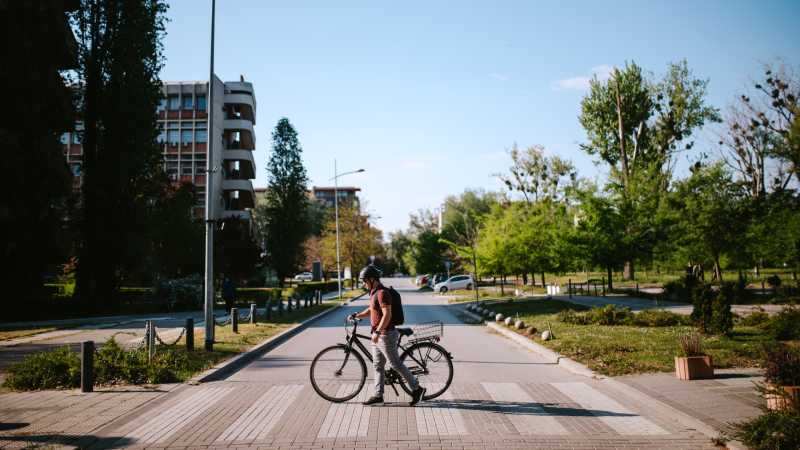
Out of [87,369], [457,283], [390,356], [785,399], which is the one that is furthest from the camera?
[457,283]

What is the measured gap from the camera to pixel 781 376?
640 centimetres

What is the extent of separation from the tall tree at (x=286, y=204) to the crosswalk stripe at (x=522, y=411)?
185 feet

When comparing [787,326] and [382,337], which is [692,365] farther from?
[787,326]

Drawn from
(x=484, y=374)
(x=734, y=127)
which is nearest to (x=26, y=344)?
(x=484, y=374)

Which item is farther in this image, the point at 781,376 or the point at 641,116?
the point at 641,116

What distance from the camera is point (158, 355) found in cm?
1065

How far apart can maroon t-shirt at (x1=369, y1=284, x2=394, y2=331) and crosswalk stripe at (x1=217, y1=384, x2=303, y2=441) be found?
65.6 inches

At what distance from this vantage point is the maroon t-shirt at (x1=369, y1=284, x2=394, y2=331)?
7.24 m

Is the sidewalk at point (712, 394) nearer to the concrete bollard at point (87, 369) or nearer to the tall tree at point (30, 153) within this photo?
the concrete bollard at point (87, 369)

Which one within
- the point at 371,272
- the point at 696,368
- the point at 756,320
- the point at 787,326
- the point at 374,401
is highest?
the point at 371,272

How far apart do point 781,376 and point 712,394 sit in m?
1.41

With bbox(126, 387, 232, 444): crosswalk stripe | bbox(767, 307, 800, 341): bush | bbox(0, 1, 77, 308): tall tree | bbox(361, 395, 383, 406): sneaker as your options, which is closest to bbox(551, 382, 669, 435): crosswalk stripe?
bbox(361, 395, 383, 406): sneaker

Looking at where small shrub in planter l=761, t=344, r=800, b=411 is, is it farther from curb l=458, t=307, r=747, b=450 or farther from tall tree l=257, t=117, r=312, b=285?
tall tree l=257, t=117, r=312, b=285

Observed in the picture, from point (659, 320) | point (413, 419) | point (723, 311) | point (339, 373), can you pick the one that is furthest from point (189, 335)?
point (659, 320)
